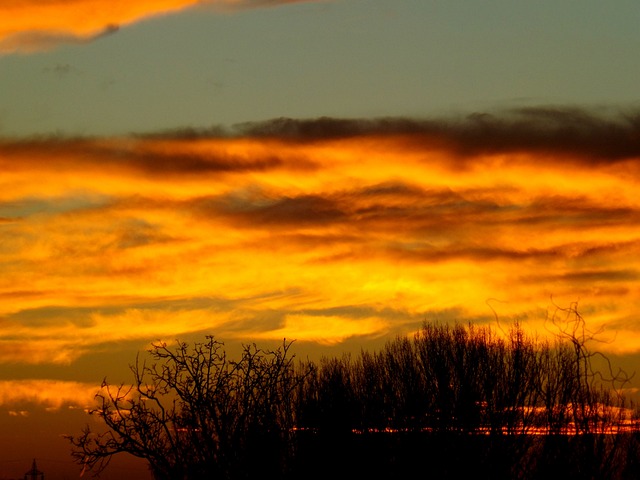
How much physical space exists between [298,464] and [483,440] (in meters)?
7.85

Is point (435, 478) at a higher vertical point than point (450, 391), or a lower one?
lower

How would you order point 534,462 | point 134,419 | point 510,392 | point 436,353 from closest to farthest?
point 134,419, point 534,462, point 510,392, point 436,353

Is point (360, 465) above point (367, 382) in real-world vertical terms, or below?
below

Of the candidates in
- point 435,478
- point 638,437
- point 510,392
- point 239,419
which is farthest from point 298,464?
point 638,437

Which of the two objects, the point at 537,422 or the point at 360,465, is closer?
the point at 537,422

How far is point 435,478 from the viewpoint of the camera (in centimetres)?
4459

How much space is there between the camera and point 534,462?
40.2 metres

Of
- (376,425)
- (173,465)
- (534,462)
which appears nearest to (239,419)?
(173,465)

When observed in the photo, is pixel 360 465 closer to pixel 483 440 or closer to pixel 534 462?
pixel 483 440

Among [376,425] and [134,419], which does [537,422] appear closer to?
[376,425]

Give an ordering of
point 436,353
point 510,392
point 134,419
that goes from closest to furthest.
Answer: point 134,419
point 510,392
point 436,353

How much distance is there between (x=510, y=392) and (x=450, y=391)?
3.25 metres

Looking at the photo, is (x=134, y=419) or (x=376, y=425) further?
(x=376, y=425)

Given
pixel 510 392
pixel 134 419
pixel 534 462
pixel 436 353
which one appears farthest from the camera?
pixel 436 353
